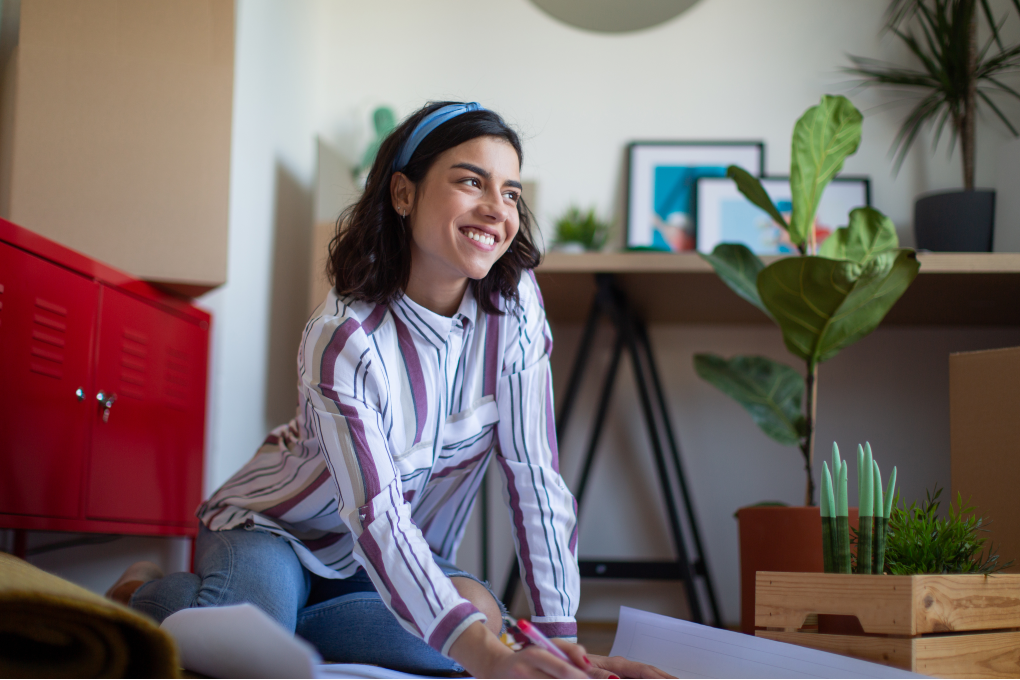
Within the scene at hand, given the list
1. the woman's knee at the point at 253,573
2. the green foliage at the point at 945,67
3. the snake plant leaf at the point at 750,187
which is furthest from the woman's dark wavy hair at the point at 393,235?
the green foliage at the point at 945,67

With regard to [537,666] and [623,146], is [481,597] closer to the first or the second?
[537,666]

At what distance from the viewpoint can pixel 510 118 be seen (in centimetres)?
223

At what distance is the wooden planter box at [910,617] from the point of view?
0.78 meters

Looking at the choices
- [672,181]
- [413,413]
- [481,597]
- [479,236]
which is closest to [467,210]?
[479,236]

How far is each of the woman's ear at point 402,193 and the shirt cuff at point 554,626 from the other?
56cm

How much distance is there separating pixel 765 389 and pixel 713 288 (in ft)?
0.89

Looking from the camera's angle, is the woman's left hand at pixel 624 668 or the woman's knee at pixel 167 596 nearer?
the woman's left hand at pixel 624 668

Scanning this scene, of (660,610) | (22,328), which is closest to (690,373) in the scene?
(660,610)

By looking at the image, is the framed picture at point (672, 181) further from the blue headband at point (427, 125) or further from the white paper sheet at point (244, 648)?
the white paper sheet at point (244, 648)

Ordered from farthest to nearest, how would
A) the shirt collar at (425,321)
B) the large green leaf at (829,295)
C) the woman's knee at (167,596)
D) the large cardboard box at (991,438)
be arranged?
1. the large green leaf at (829,295)
2. the large cardboard box at (991,438)
3. the shirt collar at (425,321)
4. the woman's knee at (167,596)

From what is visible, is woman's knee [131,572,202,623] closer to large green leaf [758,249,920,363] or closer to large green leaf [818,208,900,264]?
large green leaf [758,249,920,363]

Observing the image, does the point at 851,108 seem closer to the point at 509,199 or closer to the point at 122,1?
the point at 509,199

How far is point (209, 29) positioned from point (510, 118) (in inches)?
35.0

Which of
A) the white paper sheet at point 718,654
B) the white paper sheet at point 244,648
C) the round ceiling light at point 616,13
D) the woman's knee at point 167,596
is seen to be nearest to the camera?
the white paper sheet at point 244,648
